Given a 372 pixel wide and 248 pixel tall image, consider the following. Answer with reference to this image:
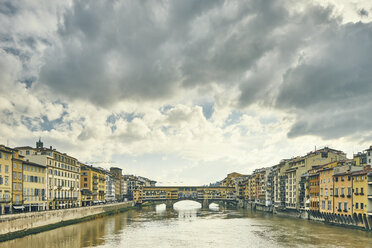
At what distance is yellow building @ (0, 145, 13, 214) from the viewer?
231 ft

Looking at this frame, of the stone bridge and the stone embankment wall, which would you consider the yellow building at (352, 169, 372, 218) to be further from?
the stone bridge

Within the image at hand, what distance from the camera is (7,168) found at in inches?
2859

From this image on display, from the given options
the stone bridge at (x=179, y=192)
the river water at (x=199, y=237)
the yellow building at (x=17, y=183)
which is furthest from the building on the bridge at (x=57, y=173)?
the stone bridge at (x=179, y=192)

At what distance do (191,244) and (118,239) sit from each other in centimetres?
1387

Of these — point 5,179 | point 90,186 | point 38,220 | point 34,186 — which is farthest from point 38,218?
point 90,186

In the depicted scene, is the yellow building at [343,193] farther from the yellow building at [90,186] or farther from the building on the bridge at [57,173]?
the yellow building at [90,186]

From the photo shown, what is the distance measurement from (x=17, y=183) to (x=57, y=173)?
21.9m

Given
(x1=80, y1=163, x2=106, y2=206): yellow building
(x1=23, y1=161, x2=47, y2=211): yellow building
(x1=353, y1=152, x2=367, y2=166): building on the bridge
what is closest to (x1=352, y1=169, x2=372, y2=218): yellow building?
(x1=353, y1=152, x2=367, y2=166): building on the bridge

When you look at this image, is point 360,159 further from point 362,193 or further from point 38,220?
point 38,220

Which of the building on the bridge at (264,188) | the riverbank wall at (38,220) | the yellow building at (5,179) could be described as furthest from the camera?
the building on the bridge at (264,188)

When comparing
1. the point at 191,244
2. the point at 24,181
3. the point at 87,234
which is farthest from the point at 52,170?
the point at 191,244

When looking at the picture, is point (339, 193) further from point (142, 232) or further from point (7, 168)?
point (7, 168)

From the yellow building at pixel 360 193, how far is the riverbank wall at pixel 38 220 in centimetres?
6285

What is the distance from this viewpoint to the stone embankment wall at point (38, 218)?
2297 inches
